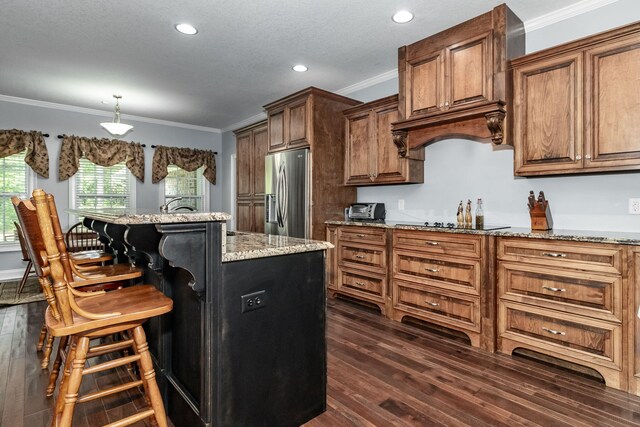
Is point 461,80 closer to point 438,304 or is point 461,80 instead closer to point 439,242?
point 439,242

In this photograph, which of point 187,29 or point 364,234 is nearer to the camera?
point 187,29

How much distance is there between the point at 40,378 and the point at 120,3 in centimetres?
279

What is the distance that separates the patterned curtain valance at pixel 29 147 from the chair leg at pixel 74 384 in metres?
5.09

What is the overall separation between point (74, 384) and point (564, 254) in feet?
9.40

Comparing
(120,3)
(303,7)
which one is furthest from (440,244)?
(120,3)

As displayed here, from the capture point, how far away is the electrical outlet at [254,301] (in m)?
1.53


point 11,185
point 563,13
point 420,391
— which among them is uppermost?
point 563,13

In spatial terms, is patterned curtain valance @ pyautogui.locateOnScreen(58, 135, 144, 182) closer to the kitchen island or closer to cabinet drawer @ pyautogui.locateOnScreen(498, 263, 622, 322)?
the kitchen island

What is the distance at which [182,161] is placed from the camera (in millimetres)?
6570

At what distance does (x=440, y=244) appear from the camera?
3.00m

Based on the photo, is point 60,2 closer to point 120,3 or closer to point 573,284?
point 120,3

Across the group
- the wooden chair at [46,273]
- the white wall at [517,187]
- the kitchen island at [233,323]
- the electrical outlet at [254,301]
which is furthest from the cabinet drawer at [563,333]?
the wooden chair at [46,273]

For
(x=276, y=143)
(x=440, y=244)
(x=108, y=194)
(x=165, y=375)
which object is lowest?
(x=165, y=375)

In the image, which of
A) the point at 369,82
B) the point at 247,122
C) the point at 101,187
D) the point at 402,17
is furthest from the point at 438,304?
the point at 101,187
